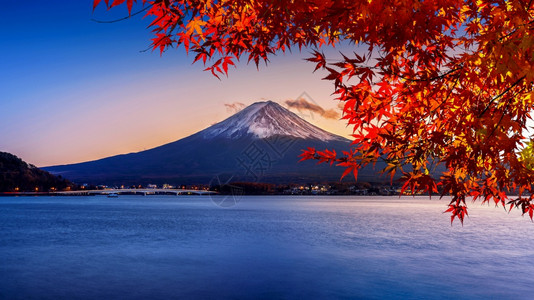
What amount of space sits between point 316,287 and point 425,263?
9534mm

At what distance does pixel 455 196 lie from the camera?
458 cm

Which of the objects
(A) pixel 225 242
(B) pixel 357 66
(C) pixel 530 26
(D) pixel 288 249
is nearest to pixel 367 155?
(B) pixel 357 66

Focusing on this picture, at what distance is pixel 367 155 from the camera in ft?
13.0

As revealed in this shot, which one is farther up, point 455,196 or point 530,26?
point 530,26

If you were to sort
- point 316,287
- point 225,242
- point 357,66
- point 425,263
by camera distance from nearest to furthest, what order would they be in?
point 357,66 → point 316,287 → point 425,263 → point 225,242

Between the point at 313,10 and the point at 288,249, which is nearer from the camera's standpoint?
the point at 313,10

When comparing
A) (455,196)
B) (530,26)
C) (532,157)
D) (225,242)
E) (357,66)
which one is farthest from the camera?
(225,242)

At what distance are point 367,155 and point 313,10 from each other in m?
1.32

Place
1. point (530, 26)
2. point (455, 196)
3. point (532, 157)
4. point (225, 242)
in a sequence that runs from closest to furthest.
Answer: point (530, 26) < point (532, 157) < point (455, 196) < point (225, 242)

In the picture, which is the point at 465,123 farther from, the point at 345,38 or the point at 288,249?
the point at 288,249

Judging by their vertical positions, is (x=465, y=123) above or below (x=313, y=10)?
below

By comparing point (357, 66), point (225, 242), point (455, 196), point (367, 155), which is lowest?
point (225, 242)

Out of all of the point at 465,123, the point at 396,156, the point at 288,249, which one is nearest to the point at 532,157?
the point at 465,123

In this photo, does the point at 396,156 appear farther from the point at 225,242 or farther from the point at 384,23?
the point at 225,242
